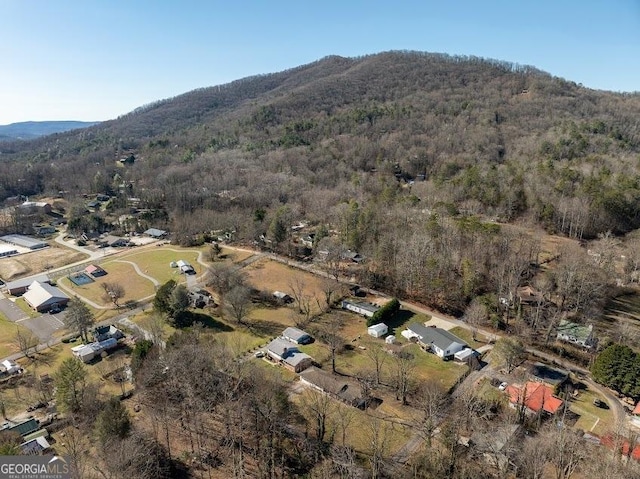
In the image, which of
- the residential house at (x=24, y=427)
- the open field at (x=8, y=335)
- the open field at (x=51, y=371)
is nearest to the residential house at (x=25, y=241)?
the open field at (x=8, y=335)

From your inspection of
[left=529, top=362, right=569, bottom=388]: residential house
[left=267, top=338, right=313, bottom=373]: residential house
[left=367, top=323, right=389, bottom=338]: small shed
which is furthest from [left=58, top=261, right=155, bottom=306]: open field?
[left=529, top=362, right=569, bottom=388]: residential house

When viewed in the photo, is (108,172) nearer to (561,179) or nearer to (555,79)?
Result: (561,179)

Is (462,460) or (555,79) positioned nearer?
(462,460)

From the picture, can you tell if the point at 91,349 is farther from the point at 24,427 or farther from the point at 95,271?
the point at 95,271

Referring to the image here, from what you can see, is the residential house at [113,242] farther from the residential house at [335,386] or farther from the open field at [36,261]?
the residential house at [335,386]

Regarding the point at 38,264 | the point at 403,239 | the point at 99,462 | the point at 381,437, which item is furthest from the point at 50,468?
the point at 38,264

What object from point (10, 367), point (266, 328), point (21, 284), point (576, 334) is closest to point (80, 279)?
point (21, 284)

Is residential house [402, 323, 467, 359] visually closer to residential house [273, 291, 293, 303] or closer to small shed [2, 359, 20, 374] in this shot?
residential house [273, 291, 293, 303]
